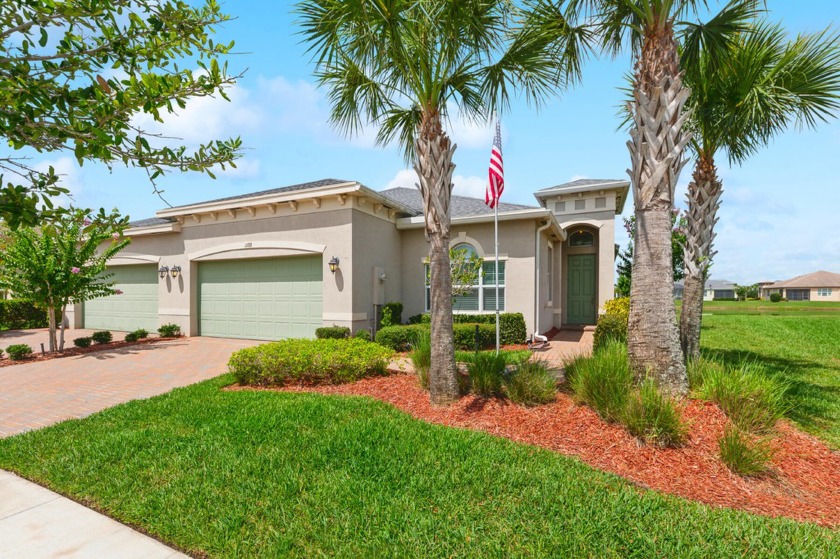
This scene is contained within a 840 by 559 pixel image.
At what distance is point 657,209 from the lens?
202 inches

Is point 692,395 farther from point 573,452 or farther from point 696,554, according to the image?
point 696,554

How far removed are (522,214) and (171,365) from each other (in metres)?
10.0

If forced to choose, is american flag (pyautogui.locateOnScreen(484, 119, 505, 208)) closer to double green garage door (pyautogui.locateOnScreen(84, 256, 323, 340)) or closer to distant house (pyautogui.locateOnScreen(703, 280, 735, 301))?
double green garage door (pyautogui.locateOnScreen(84, 256, 323, 340))

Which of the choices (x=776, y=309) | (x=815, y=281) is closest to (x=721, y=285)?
(x=815, y=281)

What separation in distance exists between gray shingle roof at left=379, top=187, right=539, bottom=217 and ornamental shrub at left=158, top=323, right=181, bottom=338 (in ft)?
28.8

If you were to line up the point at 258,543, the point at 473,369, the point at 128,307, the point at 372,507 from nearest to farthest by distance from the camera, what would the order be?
the point at 258,543 < the point at 372,507 < the point at 473,369 < the point at 128,307

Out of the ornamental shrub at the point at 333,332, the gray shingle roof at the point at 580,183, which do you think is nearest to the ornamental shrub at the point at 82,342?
the ornamental shrub at the point at 333,332

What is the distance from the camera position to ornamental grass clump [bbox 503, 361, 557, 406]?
18.0 feet

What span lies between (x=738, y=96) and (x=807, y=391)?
5.20 metres

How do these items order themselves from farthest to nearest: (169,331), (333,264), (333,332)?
1. (169,331)
2. (333,264)
3. (333,332)

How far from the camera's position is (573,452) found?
4.24 m

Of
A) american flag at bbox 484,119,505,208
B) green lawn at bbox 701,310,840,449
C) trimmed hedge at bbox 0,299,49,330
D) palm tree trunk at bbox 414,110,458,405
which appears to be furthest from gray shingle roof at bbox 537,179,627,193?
trimmed hedge at bbox 0,299,49,330

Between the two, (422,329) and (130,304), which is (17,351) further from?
(422,329)

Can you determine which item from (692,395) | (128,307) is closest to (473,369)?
(692,395)
